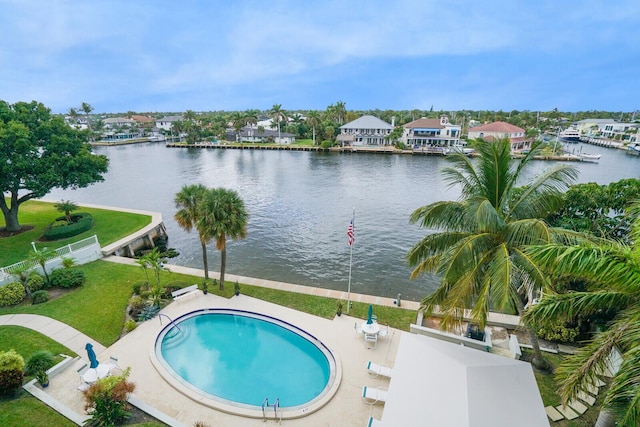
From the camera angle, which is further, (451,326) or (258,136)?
(258,136)

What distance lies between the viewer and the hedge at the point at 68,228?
82.8ft

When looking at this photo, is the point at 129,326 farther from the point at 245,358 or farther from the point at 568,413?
the point at 568,413

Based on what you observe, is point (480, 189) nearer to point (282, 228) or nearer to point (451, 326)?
point (451, 326)

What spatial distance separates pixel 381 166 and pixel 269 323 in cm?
5544

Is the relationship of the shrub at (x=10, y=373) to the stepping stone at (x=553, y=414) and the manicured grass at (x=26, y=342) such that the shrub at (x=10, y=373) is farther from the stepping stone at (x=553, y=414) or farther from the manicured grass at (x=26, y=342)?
the stepping stone at (x=553, y=414)

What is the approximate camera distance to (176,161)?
243ft

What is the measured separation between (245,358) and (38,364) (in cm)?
790

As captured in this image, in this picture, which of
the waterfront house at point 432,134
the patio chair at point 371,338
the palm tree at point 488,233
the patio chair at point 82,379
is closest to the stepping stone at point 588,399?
the palm tree at point 488,233

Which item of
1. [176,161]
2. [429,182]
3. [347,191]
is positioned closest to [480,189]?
[347,191]

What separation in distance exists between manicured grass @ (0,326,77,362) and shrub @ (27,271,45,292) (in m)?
3.33

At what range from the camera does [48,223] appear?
28.7 m

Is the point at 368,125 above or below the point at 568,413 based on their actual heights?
above

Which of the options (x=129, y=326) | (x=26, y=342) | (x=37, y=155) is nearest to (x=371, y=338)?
(x=129, y=326)

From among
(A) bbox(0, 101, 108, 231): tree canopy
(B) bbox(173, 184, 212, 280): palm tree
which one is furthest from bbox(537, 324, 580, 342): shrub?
(A) bbox(0, 101, 108, 231): tree canopy
